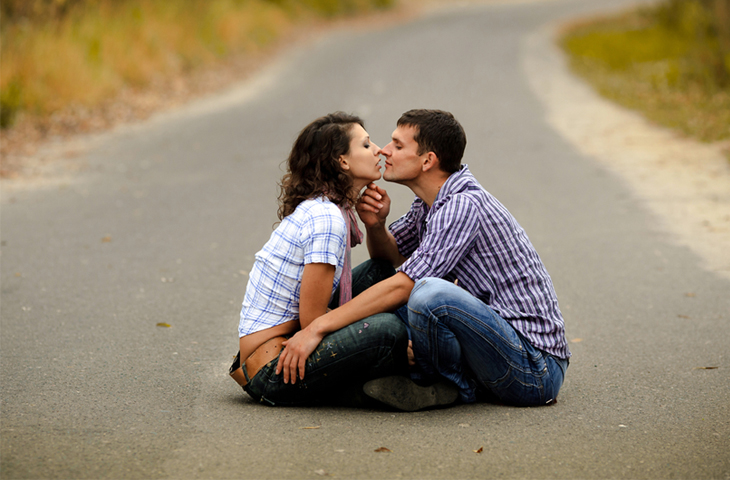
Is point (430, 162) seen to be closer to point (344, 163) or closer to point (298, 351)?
point (344, 163)

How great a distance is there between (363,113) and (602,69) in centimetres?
873

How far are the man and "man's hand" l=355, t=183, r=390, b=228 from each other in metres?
0.17

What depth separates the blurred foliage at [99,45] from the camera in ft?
41.5

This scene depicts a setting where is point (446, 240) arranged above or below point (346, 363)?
above

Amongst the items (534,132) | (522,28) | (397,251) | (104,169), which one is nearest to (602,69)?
(534,132)

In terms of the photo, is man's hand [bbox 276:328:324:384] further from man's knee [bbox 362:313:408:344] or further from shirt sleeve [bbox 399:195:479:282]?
shirt sleeve [bbox 399:195:479:282]

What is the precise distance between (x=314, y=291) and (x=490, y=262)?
0.83 meters

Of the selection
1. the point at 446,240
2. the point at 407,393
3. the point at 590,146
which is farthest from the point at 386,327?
the point at 590,146

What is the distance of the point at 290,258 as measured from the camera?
12.2 ft

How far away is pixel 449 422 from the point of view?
11.9ft

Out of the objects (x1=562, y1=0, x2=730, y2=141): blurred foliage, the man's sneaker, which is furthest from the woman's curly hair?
(x1=562, y1=0, x2=730, y2=141): blurred foliage

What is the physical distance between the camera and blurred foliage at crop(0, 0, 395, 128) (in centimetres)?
1266

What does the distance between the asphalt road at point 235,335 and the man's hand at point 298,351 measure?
24cm

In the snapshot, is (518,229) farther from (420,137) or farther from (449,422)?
(449,422)
